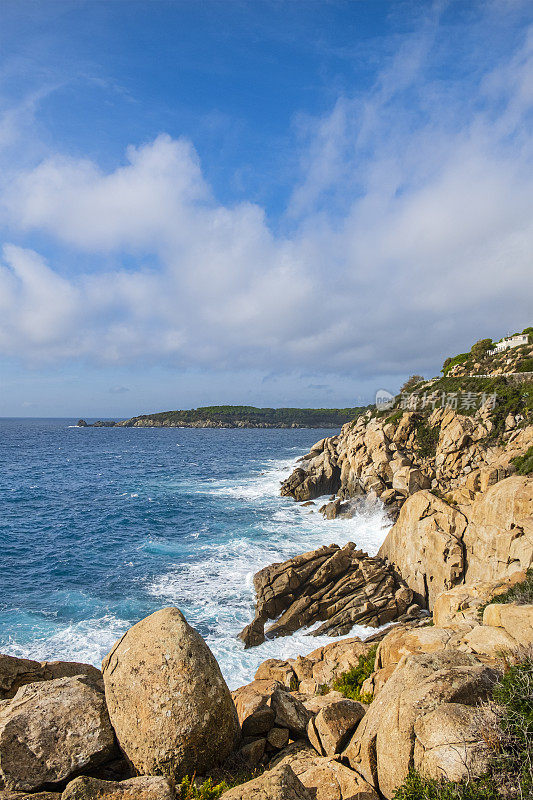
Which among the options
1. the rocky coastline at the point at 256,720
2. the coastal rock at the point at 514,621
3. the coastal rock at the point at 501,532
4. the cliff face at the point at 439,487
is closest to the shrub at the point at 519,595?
the rocky coastline at the point at 256,720

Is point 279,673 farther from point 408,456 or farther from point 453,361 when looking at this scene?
point 453,361

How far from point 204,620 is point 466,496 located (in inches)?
719

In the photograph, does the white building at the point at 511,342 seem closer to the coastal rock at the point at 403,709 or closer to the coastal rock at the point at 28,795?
the coastal rock at the point at 403,709

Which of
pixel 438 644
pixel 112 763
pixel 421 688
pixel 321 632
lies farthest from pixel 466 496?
pixel 112 763

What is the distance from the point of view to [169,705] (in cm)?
718

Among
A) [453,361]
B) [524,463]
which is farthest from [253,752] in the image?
[453,361]

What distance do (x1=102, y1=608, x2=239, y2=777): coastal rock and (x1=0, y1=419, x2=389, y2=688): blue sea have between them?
13.6 m

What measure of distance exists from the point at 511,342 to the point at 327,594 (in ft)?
201

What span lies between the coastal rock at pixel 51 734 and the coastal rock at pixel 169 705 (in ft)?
1.15

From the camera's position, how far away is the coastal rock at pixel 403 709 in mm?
6328

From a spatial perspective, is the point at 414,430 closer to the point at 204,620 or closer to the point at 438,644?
the point at 204,620

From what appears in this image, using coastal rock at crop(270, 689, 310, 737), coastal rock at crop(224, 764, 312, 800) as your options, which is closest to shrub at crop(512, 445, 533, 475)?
coastal rock at crop(270, 689, 310, 737)

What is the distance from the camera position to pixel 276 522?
42.6 meters

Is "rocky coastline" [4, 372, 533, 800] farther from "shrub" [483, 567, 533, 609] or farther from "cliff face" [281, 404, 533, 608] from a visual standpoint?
"cliff face" [281, 404, 533, 608]
